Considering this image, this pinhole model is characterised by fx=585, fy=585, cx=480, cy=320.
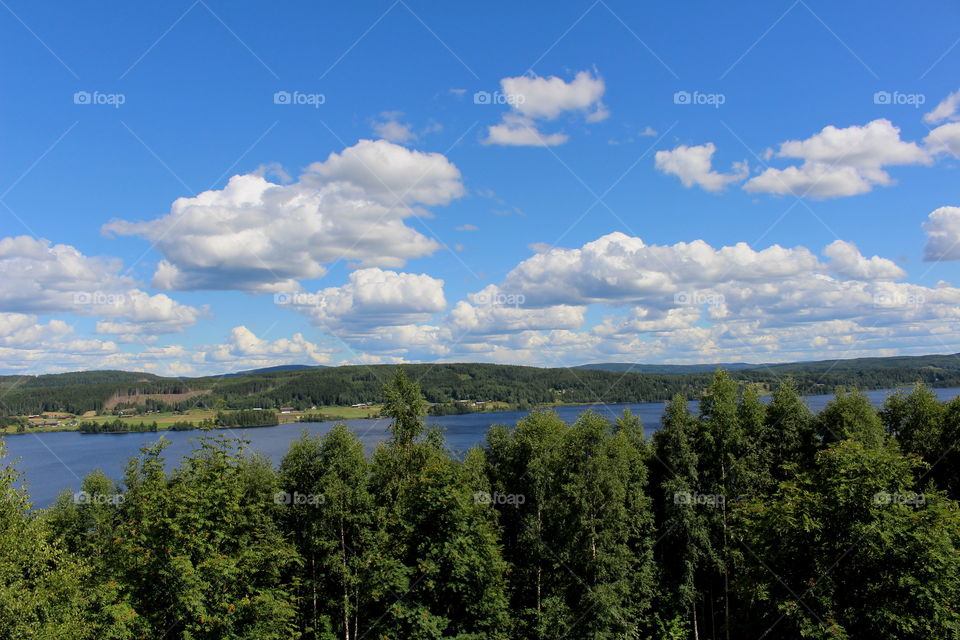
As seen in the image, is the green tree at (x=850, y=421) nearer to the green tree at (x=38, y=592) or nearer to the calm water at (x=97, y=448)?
the calm water at (x=97, y=448)

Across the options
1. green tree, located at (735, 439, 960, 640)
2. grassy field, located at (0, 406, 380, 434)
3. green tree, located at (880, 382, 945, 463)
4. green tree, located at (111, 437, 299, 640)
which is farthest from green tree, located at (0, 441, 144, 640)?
grassy field, located at (0, 406, 380, 434)

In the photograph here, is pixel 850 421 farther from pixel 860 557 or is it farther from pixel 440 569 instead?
pixel 440 569

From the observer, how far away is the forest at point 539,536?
14867 mm

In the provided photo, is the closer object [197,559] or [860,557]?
[860,557]

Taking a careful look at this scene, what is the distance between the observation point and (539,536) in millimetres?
26438

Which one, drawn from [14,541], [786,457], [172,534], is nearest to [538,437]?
[786,457]

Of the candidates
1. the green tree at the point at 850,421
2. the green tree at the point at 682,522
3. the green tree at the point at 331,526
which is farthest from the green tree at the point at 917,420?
the green tree at the point at 331,526

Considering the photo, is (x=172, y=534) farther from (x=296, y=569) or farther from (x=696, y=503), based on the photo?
(x=696, y=503)

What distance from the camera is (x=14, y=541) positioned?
15141 mm

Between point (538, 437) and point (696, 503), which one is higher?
point (538, 437)

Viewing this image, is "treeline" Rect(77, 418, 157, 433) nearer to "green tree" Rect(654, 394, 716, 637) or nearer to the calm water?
the calm water

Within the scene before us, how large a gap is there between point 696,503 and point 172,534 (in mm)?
21434

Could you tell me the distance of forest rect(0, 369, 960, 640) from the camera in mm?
14867

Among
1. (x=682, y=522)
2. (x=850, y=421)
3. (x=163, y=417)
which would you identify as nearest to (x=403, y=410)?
(x=682, y=522)
